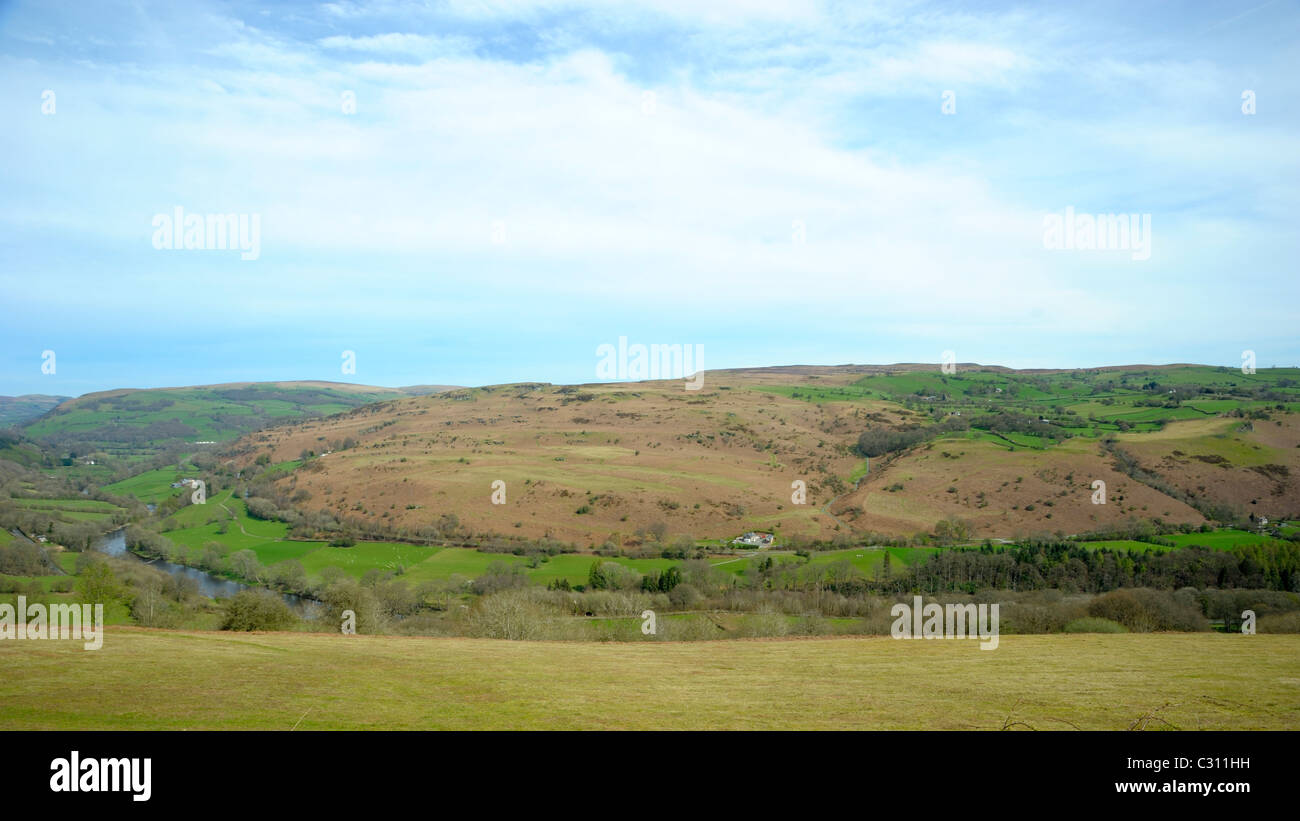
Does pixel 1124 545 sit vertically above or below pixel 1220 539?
below

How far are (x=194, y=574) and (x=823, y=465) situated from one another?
10145 cm

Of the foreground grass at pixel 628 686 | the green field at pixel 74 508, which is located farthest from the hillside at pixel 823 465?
the foreground grass at pixel 628 686

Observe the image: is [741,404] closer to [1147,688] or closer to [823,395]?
[823,395]

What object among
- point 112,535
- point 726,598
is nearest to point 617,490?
point 726,598

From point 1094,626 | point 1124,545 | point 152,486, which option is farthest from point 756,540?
point 152,486

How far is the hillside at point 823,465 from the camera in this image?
305 ft

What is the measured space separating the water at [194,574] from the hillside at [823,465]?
828 inches

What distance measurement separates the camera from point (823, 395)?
18338cm

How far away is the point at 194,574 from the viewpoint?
79812 mm

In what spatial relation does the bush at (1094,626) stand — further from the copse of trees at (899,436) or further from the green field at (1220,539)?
the copse of trees at (899,436)

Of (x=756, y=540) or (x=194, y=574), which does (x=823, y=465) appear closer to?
(x=756, y=540)
